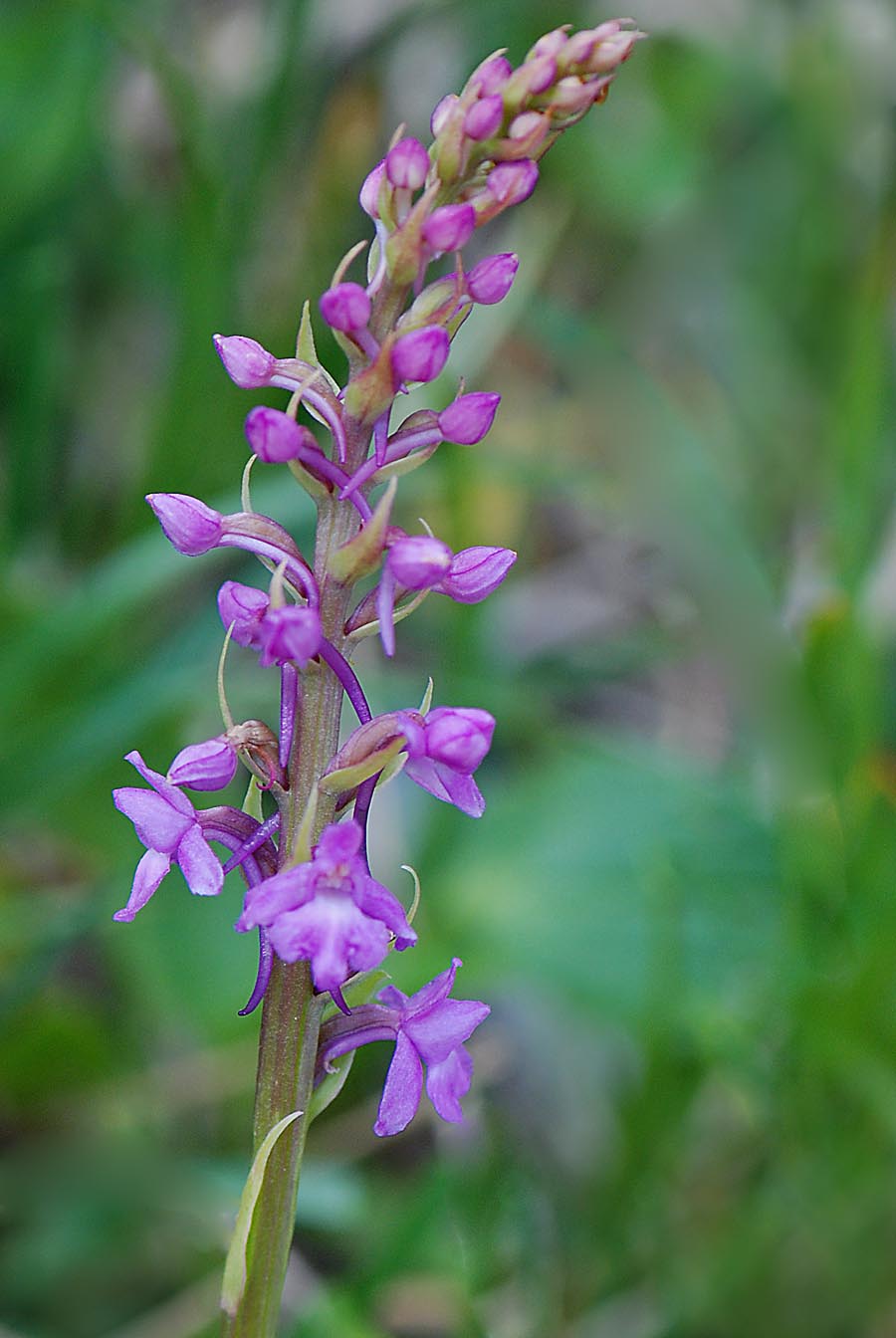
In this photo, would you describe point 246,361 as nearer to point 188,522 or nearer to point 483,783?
point 188,522

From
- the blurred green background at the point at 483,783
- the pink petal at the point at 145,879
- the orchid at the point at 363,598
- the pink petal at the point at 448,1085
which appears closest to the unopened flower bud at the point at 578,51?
the orchid at the point at 363,598

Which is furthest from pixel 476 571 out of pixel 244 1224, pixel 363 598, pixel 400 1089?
pixel 244 1224

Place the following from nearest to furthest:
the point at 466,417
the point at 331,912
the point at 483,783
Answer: the point at 331,912, the point at 466,417, the point at 483,783

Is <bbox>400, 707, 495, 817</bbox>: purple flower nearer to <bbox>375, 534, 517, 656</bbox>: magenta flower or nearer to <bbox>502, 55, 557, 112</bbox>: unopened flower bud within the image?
<bbox>375, 534, 517, 656</bbox>: magenta flower

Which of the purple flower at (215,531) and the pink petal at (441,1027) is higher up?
the purple flower at (215,531)

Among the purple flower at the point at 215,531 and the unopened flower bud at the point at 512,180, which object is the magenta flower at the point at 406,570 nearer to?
the purple flower at the point at 215,531

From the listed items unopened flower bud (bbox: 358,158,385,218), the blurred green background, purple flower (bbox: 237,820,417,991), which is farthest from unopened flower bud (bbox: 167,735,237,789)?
the blurred green background

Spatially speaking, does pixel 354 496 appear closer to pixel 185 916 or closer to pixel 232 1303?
pixel 232 1303
